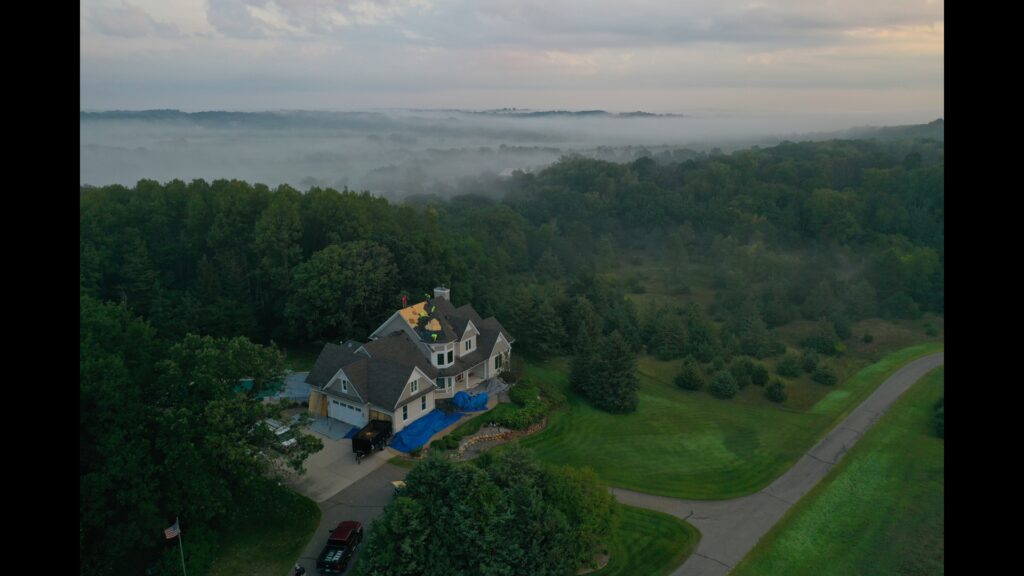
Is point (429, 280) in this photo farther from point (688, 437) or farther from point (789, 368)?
point (789, 368)

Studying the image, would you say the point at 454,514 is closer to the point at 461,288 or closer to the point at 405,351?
the point at 405,351

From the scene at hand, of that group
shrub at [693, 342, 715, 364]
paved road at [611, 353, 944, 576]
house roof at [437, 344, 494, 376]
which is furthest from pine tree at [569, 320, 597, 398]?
shrub at [693, 342, 715, 364]

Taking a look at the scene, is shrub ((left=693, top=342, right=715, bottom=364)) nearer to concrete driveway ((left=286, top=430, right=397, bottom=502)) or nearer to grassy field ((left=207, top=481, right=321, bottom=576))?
concrete driveway ((left=286, top=430, right=397, bottom=502))

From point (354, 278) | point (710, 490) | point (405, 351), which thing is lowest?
point (710, 490)

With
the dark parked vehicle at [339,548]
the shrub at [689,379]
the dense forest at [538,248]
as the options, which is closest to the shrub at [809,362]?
the dense forest at [538,248]
